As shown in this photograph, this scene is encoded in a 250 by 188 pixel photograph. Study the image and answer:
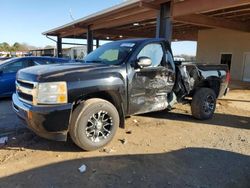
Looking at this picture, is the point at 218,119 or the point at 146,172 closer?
the point at 146,172

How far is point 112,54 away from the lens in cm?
539

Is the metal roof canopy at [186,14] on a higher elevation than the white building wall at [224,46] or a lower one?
higher

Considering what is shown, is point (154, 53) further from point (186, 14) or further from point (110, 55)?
point (186, 14)

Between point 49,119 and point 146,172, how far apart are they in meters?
1.64

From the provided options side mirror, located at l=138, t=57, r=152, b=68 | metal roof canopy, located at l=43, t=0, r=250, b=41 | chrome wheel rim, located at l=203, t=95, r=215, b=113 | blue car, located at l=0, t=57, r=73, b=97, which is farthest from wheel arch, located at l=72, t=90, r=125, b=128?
metal roof canopy, located at l=43, t=0, r=250, b=41

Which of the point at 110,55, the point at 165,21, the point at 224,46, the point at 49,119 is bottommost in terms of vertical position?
the point at 49,119

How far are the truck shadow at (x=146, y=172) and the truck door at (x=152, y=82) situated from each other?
1.18 m

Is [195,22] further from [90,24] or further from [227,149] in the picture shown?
[227,149]

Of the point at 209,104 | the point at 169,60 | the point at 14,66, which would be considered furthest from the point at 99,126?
the point at 14,66

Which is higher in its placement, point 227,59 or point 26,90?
point 227,59

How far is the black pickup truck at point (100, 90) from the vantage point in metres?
3.98

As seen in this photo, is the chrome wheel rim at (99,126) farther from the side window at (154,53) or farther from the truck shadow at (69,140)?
the side window at (154,53)

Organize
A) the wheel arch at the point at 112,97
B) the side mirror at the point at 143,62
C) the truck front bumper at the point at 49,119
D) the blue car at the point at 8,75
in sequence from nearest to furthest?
the truck front bumper at the point at 49,119, the wheel arch at the point at 112,97, the side mirror at the point at 143,62, the blue car at the point at 8,75

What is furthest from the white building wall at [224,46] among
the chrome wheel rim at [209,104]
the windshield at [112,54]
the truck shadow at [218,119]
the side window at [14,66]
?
the windshield at [112,54]
